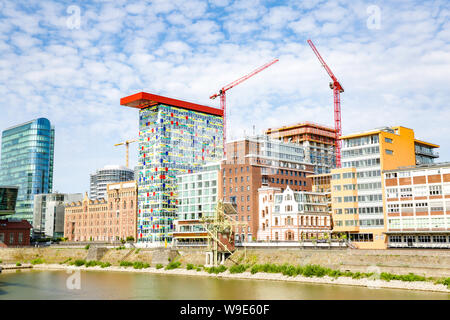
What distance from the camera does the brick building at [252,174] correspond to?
140 m

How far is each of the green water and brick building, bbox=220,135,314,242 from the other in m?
38.8

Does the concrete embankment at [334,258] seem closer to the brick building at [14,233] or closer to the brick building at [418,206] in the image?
the brick building at [418,206]

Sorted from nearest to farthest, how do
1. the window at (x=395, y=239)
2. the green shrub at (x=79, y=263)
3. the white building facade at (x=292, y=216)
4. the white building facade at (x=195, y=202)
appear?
the window at (x=395, y=239)
the white building facade at (x=292, y=216)
the green shrub at (x=79, y=263)
the white building facade at (x=195, y=202)

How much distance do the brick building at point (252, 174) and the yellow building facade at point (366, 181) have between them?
84.3 feet

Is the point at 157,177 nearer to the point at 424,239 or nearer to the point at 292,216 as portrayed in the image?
the point at 292,216

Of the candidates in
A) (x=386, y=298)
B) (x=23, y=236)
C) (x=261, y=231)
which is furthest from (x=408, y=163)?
(x=23, y=236)

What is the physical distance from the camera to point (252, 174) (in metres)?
142

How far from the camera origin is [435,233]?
335 feet

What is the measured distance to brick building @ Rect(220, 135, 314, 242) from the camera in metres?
140

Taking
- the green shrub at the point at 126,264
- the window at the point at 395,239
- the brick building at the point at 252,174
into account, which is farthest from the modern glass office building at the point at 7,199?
the window at the point at 395,239

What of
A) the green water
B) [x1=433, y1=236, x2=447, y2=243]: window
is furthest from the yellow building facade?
the green water

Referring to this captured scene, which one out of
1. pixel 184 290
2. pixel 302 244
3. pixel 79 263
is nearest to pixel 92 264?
pixel 79 263

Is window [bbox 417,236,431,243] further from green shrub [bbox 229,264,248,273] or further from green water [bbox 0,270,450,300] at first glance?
green shrub [bbox 229,264,248,273]
